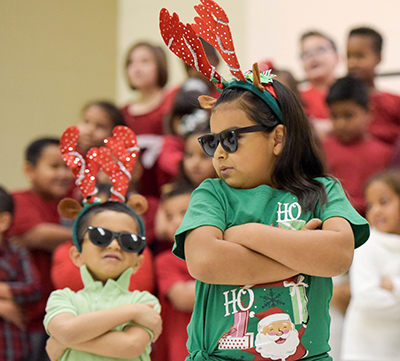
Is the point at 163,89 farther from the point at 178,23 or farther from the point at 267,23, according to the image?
the point at 178,23

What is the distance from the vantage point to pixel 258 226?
→ 1.47 metres

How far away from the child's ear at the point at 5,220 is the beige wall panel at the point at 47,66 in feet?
9.16

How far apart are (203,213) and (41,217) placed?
85.3 inches

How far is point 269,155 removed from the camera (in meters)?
1.61

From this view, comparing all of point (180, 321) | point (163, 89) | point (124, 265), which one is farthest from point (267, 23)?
point (124, 265)

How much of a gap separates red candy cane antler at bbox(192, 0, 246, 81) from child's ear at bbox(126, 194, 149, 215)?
0.66 meters

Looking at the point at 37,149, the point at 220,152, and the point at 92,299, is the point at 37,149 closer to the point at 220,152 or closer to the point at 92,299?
the point at 92,299

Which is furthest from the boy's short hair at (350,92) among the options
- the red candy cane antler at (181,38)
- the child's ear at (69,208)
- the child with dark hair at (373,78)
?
the red candy cane antler at (181,38)

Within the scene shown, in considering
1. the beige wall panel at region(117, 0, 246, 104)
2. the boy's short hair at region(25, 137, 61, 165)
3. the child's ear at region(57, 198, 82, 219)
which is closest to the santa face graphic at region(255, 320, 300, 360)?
the child's ear at region(57, 198, 82, 219)

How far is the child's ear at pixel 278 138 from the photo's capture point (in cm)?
161

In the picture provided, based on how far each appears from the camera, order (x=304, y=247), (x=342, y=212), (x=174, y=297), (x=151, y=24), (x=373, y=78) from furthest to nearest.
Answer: (x=151, y=24) < (x=373, y=78) < (x=174, y=297) < (x=342, y=212) < (x=304, y=247)

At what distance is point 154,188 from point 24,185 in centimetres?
252

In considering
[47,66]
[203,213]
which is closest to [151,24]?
[47,66]

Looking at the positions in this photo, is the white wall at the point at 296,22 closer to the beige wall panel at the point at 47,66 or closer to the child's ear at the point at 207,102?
the beige wall panel at the point at 47,66
